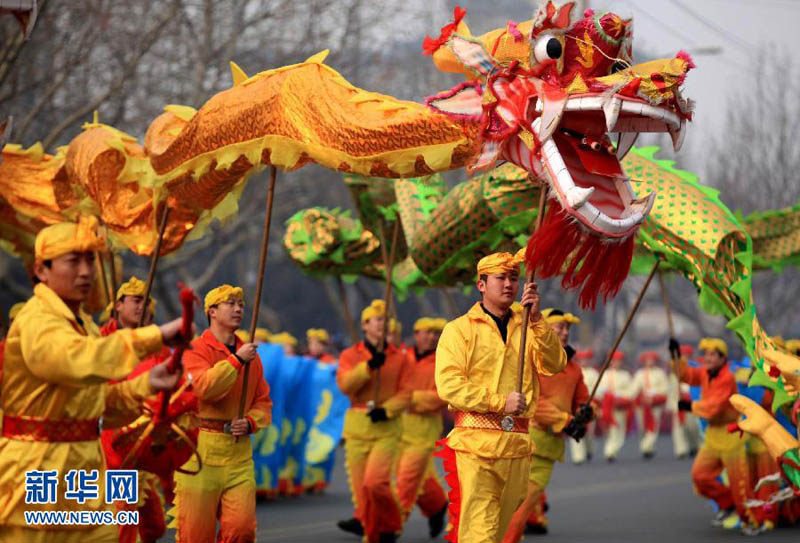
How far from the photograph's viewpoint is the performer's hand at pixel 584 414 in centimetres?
1056

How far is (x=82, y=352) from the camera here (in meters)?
5.35

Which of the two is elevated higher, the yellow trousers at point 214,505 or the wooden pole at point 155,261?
the wooden pole at point 155,261

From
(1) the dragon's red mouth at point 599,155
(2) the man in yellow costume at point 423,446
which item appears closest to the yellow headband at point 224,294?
(1) the dragon's red mouth at point 599,155

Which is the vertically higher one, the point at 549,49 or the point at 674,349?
the point at 549,49

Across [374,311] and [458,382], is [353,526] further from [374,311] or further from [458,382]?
[458,382]


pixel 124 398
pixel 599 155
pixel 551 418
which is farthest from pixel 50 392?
pixel 551 418

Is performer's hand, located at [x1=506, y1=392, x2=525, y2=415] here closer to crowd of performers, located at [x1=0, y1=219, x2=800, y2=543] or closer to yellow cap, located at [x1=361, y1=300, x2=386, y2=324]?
crowd of performers, located at [x1=0, y1=219, x2=800, y2=543]

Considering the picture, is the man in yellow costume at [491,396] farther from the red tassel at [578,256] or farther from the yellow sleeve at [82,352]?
the yellow sleeve at [82,352]

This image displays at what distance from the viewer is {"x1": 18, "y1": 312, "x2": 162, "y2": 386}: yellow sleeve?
5.32m

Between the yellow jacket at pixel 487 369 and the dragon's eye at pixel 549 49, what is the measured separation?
55.4 inches

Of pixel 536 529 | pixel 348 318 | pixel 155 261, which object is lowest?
pixel 536 529

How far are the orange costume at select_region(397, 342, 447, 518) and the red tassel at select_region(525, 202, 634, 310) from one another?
4984mm

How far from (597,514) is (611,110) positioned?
8.36 meters

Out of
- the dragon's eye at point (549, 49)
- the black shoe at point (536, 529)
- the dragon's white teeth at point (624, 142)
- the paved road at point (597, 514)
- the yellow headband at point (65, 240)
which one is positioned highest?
the dragon's eye at point (549, 49)
